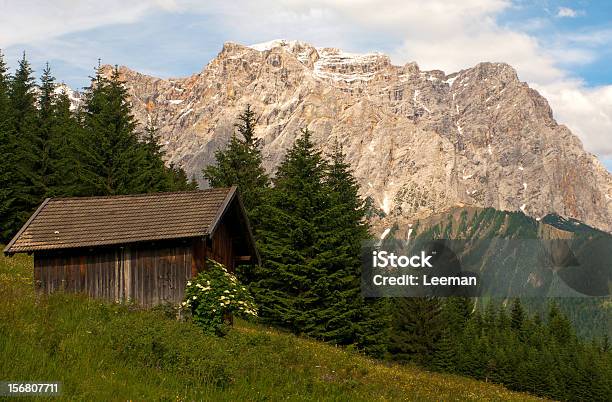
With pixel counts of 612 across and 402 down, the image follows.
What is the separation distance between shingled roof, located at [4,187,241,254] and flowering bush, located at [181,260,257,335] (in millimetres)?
1862

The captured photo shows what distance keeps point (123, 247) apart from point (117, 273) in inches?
39.0

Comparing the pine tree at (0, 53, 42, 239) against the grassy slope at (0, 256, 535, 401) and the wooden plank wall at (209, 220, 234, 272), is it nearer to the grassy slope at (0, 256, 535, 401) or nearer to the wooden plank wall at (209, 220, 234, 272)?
the wooden plank wall at (209, 220, 234, 272)

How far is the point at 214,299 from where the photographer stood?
67.4ft

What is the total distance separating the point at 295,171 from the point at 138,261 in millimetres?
17774

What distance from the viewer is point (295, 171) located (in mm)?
38344

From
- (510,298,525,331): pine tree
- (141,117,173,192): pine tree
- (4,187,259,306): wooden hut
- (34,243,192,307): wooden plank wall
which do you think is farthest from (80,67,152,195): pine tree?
(510,298,525,331): pine tree

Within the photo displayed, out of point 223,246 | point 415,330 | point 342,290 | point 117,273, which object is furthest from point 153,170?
point 415,330

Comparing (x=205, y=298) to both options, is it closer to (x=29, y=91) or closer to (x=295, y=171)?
(x=295, y=171)

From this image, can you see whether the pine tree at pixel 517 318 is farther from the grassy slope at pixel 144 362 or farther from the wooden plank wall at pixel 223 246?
the grassy slope at pixel 144 362

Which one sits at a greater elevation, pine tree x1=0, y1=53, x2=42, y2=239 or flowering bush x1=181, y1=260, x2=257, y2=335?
pine tree x1=0, y1=53, x2=42, y2=239

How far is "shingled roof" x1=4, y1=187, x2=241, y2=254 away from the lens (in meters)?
21.1

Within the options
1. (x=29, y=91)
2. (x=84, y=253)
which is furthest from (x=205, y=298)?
(x=29, y=91)

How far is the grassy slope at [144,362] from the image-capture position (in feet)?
35.0

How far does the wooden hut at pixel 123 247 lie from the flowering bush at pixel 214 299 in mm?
703
